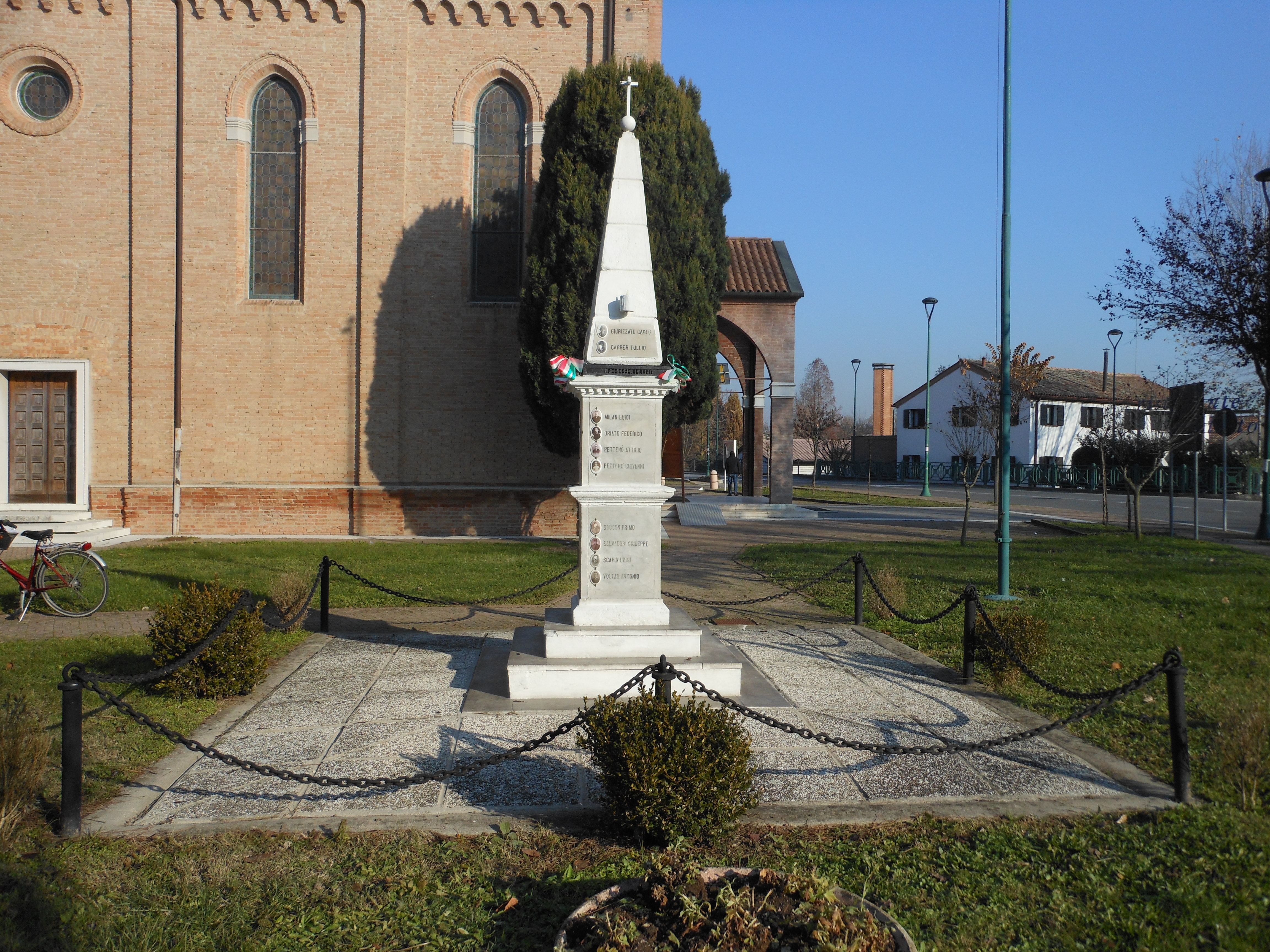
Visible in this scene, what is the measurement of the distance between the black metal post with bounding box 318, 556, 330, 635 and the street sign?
19458mm

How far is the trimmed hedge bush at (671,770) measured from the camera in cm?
413

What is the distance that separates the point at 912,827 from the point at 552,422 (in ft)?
42.9

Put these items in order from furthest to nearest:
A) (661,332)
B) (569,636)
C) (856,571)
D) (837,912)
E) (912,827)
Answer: (661,332) < (856,571) < (569,636) < (912,827) < (837,912)

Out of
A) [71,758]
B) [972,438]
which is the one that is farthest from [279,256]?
[972,438]

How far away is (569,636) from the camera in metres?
6.88

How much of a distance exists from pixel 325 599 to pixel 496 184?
1186cm

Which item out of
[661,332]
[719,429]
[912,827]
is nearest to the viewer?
[912,827]

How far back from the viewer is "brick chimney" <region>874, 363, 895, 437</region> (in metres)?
73.1

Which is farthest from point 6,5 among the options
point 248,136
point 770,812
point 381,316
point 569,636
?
point 770,812

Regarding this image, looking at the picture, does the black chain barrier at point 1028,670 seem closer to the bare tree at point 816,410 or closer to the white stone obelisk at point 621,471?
the white stone obelisk at point 621,471

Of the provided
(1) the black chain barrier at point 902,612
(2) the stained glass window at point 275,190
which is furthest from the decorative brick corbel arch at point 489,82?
(1) the black chain barrier at point 902,612

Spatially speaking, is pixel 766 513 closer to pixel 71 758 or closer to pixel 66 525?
pixel 66 525

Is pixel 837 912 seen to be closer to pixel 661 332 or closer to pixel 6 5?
pixel 661 332

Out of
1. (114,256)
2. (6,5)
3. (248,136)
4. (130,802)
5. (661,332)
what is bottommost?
(130,802)
